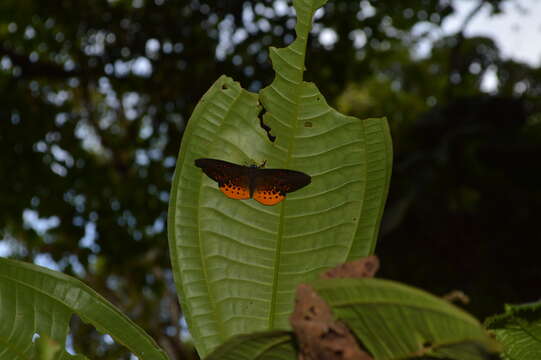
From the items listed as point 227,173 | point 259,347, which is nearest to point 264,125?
point 227,173

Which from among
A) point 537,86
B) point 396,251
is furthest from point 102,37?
point 537,86

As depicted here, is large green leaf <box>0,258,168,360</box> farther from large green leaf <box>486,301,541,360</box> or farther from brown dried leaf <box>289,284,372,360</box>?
large green leaf <box>486,301,541,360</box>

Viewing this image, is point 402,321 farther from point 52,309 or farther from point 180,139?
point 180,139

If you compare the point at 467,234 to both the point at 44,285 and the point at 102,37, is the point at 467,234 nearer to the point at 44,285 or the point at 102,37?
the point at 102,37

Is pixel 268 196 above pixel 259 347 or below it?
above

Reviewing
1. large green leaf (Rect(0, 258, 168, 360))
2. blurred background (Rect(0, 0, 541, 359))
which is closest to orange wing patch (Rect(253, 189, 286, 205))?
large green leaf (Rect(0, 258, 168, 360))
